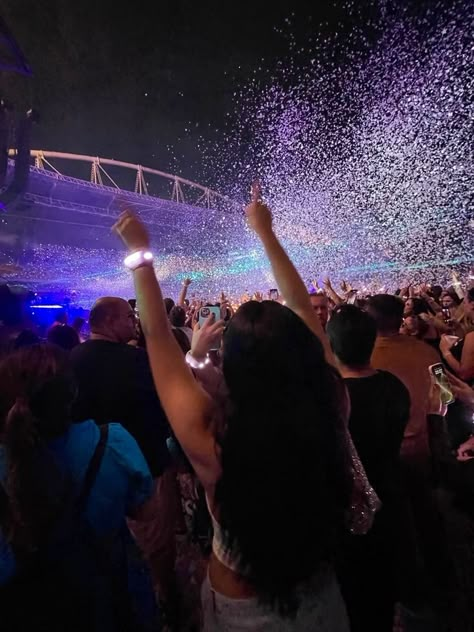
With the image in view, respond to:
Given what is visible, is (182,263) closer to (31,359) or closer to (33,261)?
(33,261)

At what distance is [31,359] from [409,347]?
206 cm

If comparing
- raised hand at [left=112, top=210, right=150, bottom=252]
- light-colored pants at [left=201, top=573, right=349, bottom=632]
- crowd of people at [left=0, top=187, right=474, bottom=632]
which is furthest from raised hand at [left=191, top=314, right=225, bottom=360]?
light-colored pants at [left=201, top=573, right=349, bottom=632]

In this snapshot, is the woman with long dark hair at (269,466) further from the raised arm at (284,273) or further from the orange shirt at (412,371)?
the orange shirt at (412,371)

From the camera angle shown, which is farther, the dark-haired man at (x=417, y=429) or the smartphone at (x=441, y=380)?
the dark-haired man at (x=417, y=429)

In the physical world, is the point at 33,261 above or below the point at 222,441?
above

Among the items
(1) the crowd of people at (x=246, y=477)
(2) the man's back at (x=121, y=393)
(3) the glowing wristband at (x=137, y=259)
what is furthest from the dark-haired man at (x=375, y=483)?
(2) the man's back at (x=121, y=393)

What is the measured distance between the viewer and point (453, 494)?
3143 mm

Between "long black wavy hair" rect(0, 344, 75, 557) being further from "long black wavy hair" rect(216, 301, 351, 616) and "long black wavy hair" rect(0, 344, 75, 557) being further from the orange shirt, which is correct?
the orange shirt

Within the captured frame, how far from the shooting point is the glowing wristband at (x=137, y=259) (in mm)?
1293

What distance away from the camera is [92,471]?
1397 millimetres

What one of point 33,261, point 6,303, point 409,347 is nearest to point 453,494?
point 409,347

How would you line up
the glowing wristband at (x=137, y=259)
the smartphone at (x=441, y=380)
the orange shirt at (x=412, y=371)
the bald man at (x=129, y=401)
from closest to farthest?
the glowing wristband at (x=137, y=259) → the smartphone at (x=441, y=380) → the orange shirt at (x=412, y=371) → the bald man at (x=129, y=401)

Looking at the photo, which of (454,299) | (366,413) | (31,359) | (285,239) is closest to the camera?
(31,359)

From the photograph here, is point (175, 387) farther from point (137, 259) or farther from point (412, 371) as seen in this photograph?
point (412, 371)
